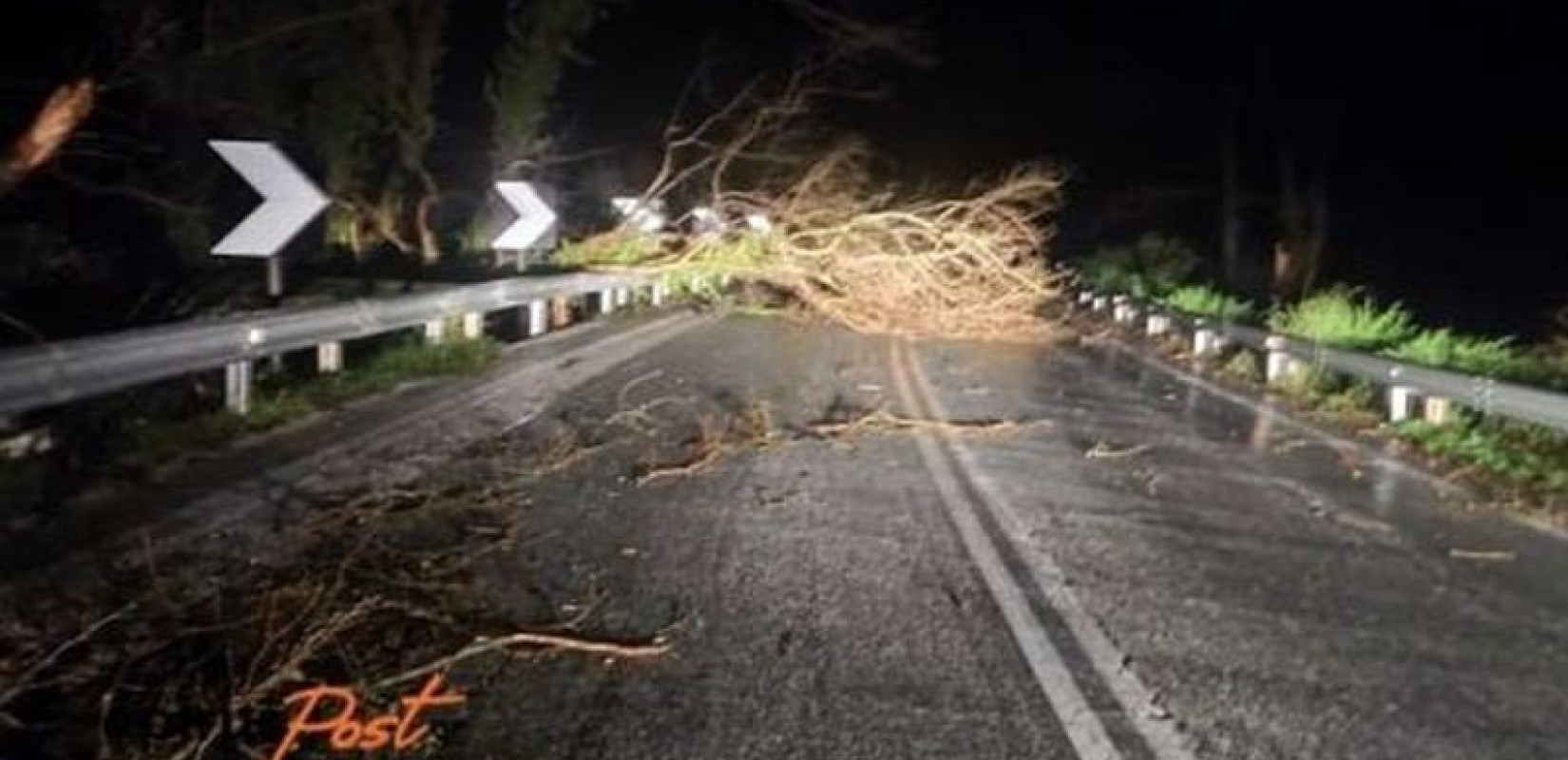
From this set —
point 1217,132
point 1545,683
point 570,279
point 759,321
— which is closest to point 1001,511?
point 1545,683

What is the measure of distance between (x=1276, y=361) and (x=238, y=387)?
12.7 m

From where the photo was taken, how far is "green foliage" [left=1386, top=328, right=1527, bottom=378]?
56.3 ft

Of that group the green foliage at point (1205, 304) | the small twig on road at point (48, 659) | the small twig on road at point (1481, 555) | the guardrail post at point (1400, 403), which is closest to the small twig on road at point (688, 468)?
the small twig on road at point (48, 659)

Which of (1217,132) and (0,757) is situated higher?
(1217,132)

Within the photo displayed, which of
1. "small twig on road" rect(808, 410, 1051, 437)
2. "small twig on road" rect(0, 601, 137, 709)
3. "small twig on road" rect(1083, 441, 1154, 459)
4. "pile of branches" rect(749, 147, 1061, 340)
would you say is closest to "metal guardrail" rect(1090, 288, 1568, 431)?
"small twig on road" rect(1083, 441, 1154, 459)

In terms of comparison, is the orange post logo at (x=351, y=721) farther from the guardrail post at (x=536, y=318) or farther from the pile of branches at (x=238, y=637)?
the guardrail post at (x=536, y=318)

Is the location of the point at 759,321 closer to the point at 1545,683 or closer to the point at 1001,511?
the point at 1001,511

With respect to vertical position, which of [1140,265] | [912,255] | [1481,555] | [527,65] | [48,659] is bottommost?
[1481,555]

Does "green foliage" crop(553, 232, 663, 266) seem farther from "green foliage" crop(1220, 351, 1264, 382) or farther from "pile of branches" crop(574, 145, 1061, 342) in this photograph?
"green foliage" crop(1220, 351, 1264, 382)

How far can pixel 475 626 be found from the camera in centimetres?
668

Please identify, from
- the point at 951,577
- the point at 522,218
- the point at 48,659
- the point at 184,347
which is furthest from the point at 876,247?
the point at 48,659

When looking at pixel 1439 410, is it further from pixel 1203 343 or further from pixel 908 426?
pixel 1203 343

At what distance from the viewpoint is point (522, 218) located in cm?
2427

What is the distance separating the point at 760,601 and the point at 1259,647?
214 cm
